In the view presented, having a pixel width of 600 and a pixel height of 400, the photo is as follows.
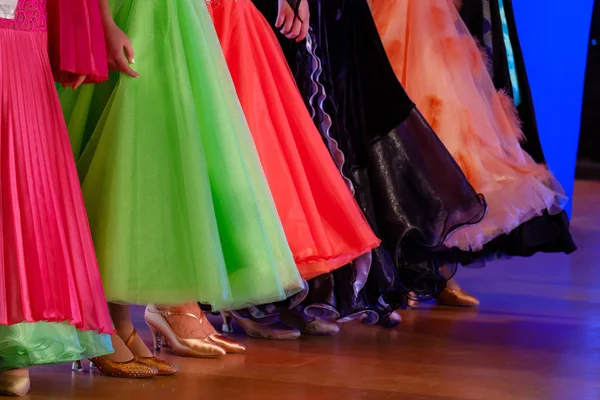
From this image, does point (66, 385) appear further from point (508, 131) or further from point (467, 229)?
point (508, 131)

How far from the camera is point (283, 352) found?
2.75 meters

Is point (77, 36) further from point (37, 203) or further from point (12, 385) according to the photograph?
point (12, 385)

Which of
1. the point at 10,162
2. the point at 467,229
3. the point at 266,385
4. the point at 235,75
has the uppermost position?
the point at 235,75

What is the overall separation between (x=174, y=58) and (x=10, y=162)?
18.7 inches

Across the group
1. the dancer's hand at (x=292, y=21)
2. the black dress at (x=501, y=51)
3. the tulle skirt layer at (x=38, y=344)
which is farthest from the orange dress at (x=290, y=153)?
the black dress at (x=501, y=51)

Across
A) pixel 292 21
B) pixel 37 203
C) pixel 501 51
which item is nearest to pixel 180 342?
pixel 37 203

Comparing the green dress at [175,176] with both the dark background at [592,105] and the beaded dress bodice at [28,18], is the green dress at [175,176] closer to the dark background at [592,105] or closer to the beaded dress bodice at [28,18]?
the beaded dress bodice at [28,18]

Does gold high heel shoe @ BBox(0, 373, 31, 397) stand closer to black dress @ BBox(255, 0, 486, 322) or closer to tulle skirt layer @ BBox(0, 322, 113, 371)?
tulle skirt layer @ BBox(0, 322, 113, 371)

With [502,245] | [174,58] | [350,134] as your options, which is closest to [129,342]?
[174,58]

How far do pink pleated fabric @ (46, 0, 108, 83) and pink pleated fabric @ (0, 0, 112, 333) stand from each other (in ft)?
0.12

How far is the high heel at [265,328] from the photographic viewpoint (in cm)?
293

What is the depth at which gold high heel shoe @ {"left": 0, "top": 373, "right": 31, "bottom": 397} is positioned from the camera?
2.19 m

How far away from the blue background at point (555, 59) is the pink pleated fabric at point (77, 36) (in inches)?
123

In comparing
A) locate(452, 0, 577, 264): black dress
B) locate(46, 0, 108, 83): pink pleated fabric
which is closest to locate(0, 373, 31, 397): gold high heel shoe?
locate(46, 0, 108, 83): pink pleated fabric
